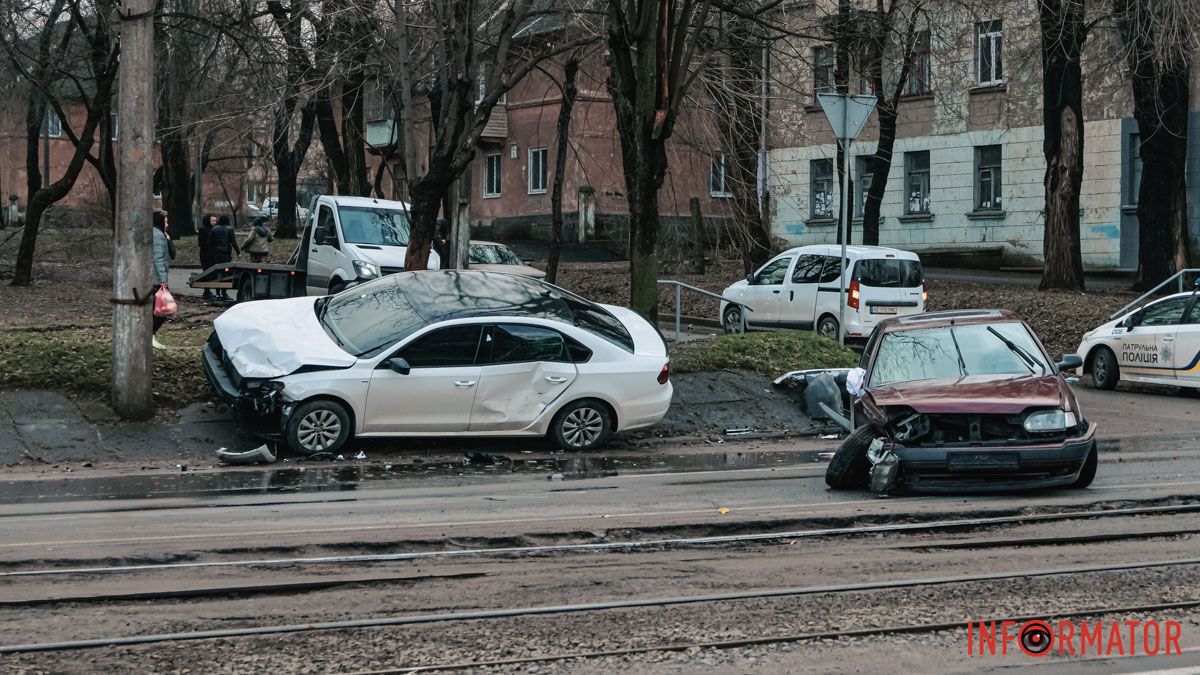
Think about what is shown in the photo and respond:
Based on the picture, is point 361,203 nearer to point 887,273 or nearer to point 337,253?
point 337,253

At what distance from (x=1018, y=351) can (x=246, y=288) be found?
1528cm

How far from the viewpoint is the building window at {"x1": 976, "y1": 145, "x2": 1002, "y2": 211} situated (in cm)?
3791

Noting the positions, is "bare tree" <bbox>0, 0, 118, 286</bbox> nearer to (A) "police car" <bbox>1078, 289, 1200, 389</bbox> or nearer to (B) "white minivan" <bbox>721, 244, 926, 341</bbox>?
(B) "white minivan" <bbox>721, 244, 926, 341</bbox>

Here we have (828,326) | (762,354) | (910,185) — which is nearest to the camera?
Result: (762,354)

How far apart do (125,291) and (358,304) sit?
7.61ft

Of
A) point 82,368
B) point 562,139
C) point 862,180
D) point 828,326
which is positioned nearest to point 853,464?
point 82,368

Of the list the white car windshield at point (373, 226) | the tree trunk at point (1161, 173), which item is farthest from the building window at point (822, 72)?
the white car windshield at point (373, 226)

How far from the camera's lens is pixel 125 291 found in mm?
13344

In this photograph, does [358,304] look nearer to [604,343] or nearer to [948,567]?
[604,343]

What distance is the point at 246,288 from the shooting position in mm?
23156

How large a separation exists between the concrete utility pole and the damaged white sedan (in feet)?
2.35

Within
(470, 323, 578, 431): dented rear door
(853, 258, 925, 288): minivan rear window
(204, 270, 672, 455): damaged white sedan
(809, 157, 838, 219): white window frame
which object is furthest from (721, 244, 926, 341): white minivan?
(809, 157, 838, 219): white window frame

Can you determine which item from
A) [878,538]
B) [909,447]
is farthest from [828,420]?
[878,538]

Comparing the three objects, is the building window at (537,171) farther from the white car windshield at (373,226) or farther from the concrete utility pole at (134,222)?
the concrete utility pole at (134,222)
